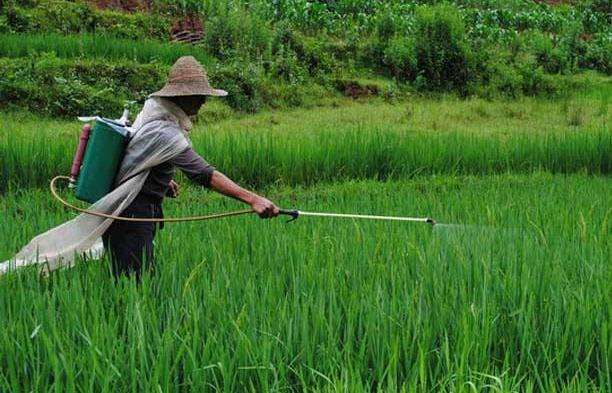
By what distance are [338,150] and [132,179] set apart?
4286mm

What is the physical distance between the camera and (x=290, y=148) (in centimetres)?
732

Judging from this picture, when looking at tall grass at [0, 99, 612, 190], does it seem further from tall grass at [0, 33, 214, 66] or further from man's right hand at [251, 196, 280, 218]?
man's right hand at [251, 196, 280, 218]

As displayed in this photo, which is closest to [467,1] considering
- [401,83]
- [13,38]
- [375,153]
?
[401,83]

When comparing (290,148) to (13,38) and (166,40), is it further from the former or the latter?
(166,40)

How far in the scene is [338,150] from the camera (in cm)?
750

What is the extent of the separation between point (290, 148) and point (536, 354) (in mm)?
4872

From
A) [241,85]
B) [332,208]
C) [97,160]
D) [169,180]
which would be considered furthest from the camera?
[241,85]

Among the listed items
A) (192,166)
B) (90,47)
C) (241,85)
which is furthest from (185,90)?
(90,47)

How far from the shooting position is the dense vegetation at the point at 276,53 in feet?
31.5

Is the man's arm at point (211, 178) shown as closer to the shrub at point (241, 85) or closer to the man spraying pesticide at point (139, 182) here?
the man spraying pesticide at point (139, 182)

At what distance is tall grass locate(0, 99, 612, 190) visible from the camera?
22.0 feet

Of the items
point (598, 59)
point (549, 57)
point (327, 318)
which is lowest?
point (598, 59)

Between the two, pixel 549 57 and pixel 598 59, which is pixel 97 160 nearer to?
pixel 549 57

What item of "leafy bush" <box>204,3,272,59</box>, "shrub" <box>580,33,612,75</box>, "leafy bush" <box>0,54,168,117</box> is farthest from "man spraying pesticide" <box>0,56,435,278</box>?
"shrub" <box>580,33,612,75</box>
